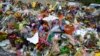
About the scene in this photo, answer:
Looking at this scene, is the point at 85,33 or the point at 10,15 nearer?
the point at 85,33

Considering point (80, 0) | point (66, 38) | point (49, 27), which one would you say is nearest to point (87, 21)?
point (49, 27)

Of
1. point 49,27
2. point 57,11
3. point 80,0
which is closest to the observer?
point 49,27

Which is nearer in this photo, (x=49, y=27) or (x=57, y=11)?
(x=49, y=27)

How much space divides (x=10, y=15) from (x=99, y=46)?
4.88 m

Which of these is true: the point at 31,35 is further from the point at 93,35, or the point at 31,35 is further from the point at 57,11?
the point at 57,11

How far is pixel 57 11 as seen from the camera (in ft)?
51.7

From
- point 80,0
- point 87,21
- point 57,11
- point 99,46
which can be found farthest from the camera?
point 80,0

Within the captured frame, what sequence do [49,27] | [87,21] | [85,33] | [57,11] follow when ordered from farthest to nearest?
1. [57,11]
2. [87,21]
3. [49,27]
4. [85,33]

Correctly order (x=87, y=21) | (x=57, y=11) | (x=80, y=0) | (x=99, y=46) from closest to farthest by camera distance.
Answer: (x=99, y=46) → (x=87, y=21) → (x=57, y=11) → (x=80, y=0)

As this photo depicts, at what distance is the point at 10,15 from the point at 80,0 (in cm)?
933

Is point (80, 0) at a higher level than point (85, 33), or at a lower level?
lower

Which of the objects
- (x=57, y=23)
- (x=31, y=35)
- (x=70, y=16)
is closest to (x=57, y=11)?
(x=70, y=16)

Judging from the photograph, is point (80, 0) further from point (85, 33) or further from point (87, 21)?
point (85, 33)

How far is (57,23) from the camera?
1235 centimetres
